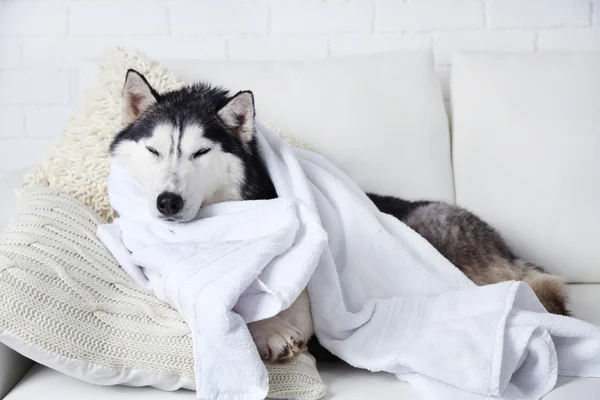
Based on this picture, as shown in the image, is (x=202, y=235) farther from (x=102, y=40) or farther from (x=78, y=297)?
(x=102, y=40)

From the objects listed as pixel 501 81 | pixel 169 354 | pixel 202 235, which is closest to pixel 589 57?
pixel 501 81

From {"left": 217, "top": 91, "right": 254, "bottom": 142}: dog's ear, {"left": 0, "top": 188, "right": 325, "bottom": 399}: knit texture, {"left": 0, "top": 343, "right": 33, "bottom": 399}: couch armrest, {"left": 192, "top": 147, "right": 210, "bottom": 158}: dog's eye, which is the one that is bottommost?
{"left": 0, "top": 343, "right": 33, "bottom": 399}: couch armrest

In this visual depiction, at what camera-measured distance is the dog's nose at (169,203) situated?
1.46 m

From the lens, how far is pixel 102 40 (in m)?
2.60

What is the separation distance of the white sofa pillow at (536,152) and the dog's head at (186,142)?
840 mm

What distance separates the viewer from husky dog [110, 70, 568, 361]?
A: 1.49 metres

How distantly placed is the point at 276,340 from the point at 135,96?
29.3 inches

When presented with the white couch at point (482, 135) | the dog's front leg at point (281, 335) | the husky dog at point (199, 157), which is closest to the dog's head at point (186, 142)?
the husky dog at point (199, 157)

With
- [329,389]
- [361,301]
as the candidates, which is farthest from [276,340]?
[361,301]

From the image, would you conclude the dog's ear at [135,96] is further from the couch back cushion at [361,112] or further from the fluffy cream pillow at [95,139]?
the couch back cushion at [361,112]

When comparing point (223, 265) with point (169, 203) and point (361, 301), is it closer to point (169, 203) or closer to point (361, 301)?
point (169, 203)

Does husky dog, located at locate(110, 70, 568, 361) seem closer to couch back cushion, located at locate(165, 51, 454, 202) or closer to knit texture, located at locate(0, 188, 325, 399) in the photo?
knit texture, located at locate(0, 188, 325, 399)

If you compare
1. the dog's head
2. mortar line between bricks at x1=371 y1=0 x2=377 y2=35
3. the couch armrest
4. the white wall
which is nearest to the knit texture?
the couch armrest

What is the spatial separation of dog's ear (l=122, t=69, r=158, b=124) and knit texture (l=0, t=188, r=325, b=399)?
40 centimetres
